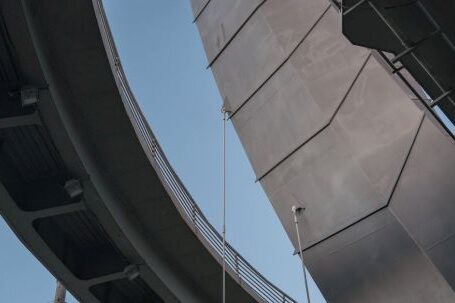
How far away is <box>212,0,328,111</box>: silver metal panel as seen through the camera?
39.2 ft

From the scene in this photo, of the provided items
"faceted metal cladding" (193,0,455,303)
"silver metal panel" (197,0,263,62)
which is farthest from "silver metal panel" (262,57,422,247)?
"silver metal panel" (197,0,263,62)

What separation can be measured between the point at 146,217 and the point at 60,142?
2.77 m

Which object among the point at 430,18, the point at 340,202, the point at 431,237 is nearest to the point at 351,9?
the point at 430,18

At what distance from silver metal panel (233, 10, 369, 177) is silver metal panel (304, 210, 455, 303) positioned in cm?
251

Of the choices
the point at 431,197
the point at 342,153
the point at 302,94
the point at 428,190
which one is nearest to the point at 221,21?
the point at 302,94

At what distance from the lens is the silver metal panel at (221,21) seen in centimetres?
1352

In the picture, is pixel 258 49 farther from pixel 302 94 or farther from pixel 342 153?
pixel 342 153

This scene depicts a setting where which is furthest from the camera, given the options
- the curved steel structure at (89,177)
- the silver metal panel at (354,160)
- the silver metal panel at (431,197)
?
the silver metal panel at (354,160)

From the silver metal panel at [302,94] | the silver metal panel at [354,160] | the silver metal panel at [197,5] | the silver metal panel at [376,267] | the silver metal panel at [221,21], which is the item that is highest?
the silver metal panel at [197,5]

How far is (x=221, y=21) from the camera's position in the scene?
14414mm

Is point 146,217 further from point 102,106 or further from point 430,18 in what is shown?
point 430,18

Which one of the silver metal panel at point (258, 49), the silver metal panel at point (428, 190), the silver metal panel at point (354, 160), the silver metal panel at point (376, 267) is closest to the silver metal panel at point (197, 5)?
the silver metal panel at point (258, 49)

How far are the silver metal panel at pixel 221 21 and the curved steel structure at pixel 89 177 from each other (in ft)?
13.8

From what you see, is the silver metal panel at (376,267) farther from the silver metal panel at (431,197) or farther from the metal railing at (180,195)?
the metal railing at (180,195)
